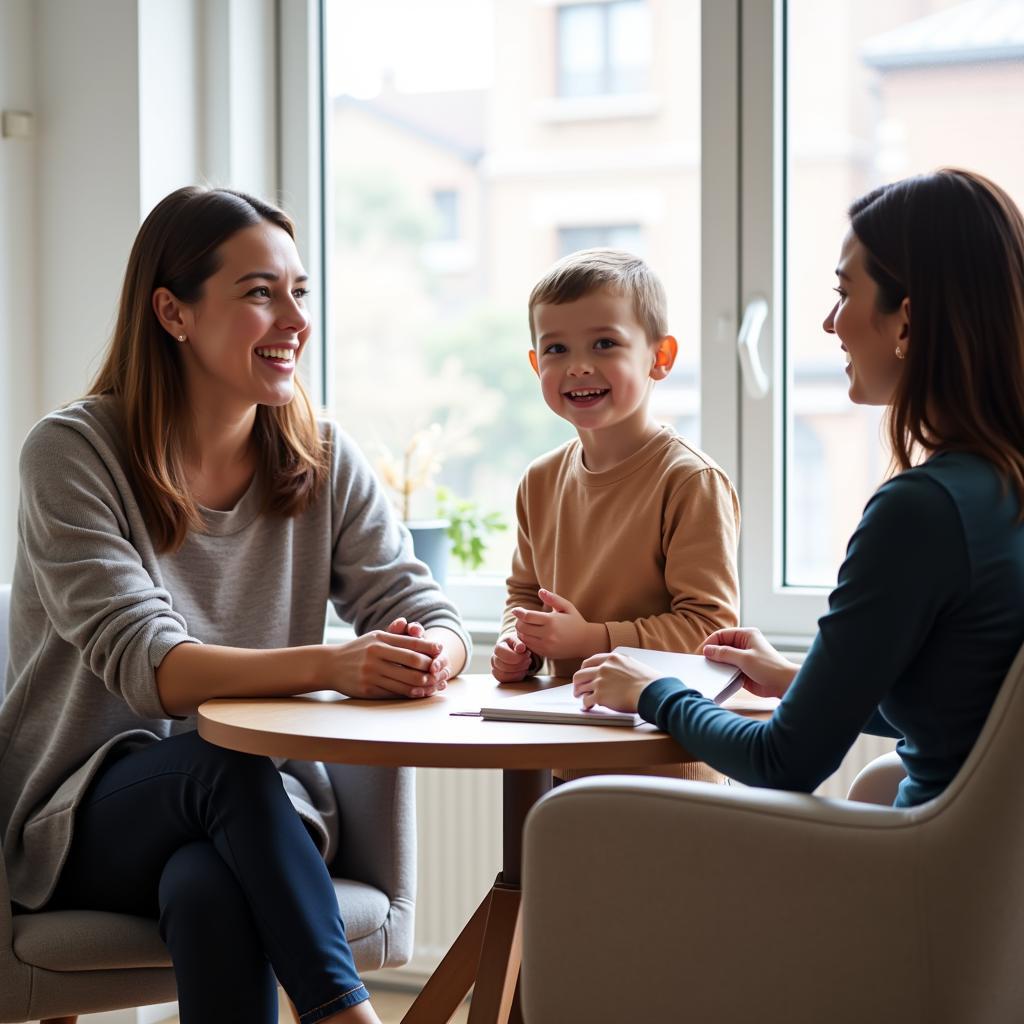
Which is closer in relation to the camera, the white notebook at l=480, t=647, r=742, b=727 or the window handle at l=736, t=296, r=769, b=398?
A: the white notebook at l=480, t=647, r=742, b=727

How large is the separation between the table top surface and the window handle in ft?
3.78

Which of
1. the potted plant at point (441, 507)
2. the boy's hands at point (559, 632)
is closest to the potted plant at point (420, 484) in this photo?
the potted plant at point (441, 507)

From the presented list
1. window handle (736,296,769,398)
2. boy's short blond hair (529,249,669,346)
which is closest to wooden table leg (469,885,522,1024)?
boy's short blond hair (529,249,669,346)

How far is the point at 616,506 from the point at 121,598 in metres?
0.66

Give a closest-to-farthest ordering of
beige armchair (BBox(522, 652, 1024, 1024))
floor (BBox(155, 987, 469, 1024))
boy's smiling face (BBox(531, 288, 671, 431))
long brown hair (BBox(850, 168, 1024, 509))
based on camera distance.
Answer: beige armchair (BBox(522, 652, 1024, 1024)) < long brown hair (BBox(850, 168, 1024, 509)) < boy's smiling face (BBox(531, 288, 671, 431)) < floor (BBox(155, 987, 469, 1024))

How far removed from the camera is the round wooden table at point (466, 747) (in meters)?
1.26

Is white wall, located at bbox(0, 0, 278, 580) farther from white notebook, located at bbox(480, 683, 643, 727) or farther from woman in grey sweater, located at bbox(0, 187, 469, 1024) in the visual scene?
white notebook, located at bbox(480, 683, 643, 727)

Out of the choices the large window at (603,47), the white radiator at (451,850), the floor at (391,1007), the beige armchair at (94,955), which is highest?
the large window at (603,47)

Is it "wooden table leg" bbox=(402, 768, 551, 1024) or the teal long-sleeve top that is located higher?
the teal long-sleeve top

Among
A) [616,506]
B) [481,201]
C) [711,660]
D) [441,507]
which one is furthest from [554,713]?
[481,201]

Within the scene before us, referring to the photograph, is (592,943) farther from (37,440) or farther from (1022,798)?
(37,440)

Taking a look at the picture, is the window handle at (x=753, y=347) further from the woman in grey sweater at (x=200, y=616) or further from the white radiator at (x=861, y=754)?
the woman in grey sweater at (x=200, y=616)

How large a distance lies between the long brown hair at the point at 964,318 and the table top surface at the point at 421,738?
16.3 inches

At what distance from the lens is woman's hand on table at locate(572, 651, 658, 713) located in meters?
1.37
